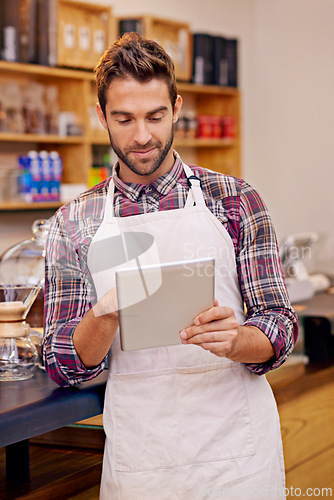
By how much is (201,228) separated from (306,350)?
3.56 ft

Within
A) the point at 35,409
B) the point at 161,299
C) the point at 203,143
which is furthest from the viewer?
the point at 203,143

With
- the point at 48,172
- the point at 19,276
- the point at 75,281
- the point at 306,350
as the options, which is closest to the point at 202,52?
the point at 48,172

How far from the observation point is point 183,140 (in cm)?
468

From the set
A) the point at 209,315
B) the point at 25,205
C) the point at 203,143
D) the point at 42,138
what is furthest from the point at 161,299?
the point at 203,143

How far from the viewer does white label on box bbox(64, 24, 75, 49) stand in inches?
156

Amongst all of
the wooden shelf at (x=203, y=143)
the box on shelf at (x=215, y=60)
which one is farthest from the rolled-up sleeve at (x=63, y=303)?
the box on shelf at (x=215, y=60)

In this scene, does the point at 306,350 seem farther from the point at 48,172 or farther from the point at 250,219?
the point at 48,172

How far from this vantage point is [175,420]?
1333 mm

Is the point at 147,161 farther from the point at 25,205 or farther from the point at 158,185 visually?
the point at 25,205

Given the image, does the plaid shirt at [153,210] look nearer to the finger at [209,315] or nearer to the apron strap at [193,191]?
the apron strap at [193,191]

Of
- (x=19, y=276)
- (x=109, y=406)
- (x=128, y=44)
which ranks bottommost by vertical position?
(x=109, y=406)

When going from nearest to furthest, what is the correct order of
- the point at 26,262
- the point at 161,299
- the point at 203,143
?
the point at 161,299 → the point at 26,262 → the point at 203,143

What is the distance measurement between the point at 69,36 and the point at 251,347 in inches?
126

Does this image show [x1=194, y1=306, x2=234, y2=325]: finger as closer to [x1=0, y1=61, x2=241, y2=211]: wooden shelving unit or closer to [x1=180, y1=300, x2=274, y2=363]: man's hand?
[x1=180, y1=300, x2=274, y2=363]: man's hand
